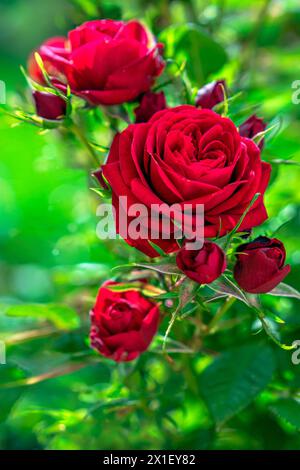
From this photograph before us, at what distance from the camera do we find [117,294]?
65 cm

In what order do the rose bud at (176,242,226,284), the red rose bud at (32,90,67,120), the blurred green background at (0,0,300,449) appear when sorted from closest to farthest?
the rose bud at (176,242,226,284) < the red rose bud at (32,90,67,120) < the blurred green background at (0,0,300,449)

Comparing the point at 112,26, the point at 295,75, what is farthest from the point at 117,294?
the point at 295,75

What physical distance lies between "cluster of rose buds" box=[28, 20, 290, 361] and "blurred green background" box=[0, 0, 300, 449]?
0.08 m

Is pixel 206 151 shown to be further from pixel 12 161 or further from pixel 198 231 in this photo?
pixel 12 161

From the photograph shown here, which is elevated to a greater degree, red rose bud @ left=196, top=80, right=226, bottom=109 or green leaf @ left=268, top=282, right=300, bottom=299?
red rose bud @ left=196, top=80, right=226, bottom=109

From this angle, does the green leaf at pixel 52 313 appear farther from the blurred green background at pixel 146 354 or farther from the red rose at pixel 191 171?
the red rose at pixel 191 171

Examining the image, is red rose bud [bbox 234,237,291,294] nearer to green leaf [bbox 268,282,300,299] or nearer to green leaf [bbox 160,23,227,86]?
green leaf [bbox 268,282,300,299]

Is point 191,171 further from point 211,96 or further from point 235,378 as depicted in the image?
point 235,378

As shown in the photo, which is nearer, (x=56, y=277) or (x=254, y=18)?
(x=56, y=277)

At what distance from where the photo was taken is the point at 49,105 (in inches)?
24.4

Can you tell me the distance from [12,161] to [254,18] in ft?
3.43

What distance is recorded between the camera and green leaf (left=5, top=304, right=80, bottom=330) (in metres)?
0.78

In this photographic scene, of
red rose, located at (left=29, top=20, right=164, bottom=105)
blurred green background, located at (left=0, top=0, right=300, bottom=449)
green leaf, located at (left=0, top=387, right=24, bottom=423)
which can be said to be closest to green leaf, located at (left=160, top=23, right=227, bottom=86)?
blurred green background, located at (left=0, top=0, right=300, bottom=449)

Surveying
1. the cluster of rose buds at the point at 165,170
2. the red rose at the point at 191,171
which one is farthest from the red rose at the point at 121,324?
the red rose at the point at 191,171
